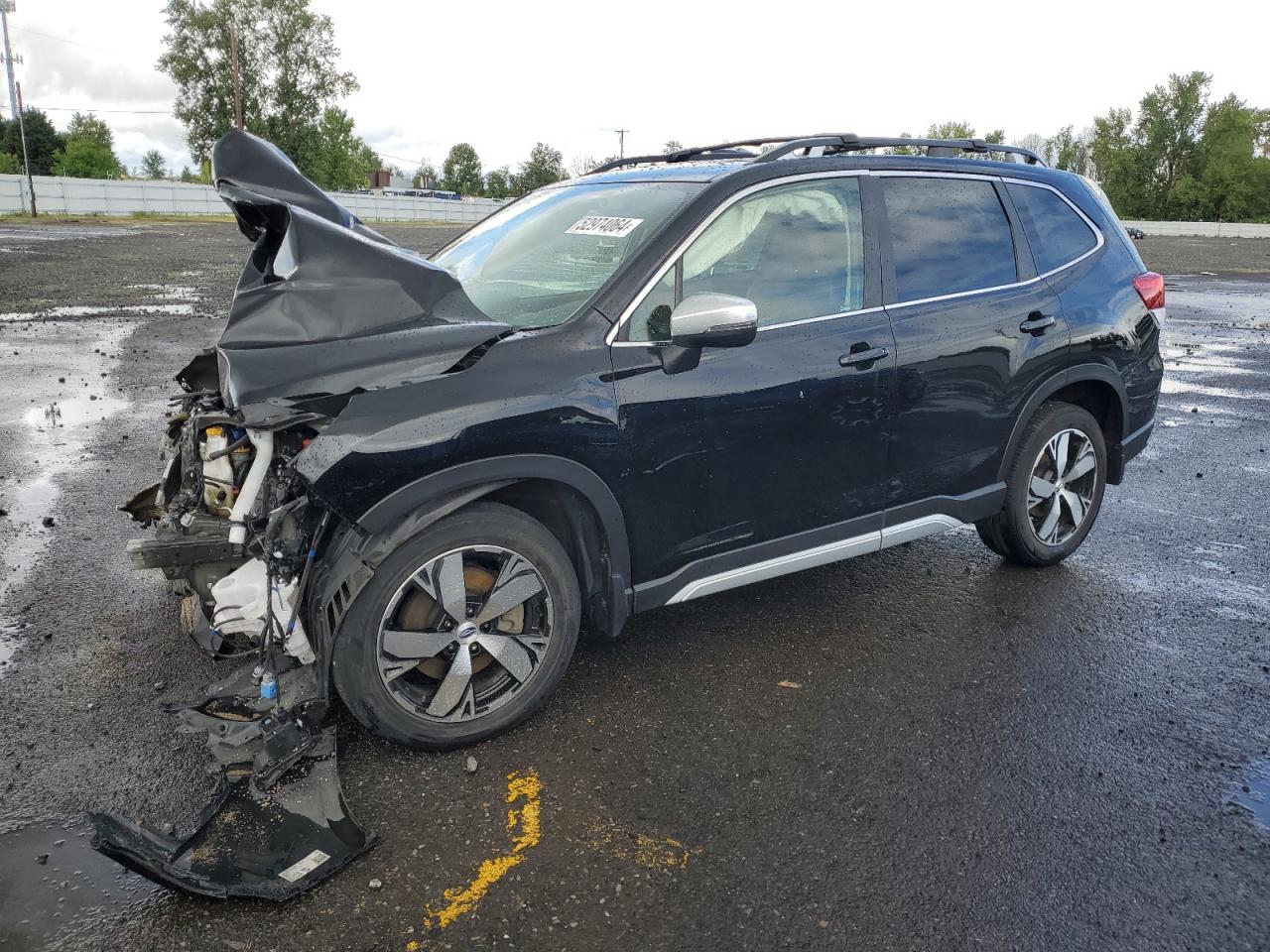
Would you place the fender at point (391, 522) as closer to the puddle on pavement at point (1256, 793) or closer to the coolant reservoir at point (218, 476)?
the coolant reservoir at point (218, 476)

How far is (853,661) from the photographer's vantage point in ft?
13.2

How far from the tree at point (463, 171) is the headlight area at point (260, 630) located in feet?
416

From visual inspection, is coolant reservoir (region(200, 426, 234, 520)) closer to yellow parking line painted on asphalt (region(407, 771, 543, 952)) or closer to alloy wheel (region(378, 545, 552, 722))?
alloy wheel (region(378, 545, 552, 722))

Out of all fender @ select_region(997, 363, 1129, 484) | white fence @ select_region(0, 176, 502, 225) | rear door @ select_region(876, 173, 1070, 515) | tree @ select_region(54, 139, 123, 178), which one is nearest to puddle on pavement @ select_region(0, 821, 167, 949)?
rear door @ select_region(876, 173, 1070, 515)

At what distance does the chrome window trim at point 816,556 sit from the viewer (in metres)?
3.72

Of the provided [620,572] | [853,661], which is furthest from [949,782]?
[620,572]

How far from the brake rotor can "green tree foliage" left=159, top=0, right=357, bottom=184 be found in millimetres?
73868

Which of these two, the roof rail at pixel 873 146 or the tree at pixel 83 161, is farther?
the tree at pixel 83 161

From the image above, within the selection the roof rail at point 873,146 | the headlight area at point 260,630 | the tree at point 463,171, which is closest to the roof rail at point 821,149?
the roof rail at point 873,146

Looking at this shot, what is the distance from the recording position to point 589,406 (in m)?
3.30

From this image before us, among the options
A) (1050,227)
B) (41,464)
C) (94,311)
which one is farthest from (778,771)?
(94,311)

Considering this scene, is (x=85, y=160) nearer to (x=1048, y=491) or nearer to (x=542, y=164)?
(x=542, y=164)

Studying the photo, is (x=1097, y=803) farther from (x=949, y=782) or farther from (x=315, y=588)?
(x=315, y=588)

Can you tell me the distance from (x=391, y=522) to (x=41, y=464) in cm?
441
